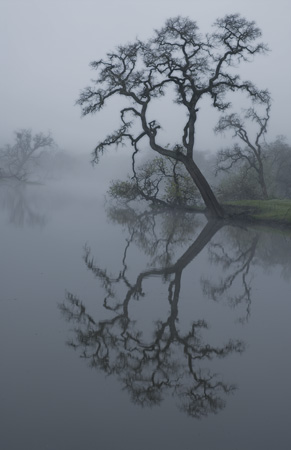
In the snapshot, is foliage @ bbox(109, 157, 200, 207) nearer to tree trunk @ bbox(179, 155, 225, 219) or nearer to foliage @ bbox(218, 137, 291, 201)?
foliage @ bbox(218, 137, 291, 201)

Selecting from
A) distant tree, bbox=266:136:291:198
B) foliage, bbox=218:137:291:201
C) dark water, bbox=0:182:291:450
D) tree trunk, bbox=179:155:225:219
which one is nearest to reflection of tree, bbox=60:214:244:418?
dark water, bbox=0:182:291:450

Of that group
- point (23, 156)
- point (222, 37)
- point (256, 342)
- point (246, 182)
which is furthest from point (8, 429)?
point (23, 156)

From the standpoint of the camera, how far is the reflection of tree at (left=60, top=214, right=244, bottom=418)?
426 cm

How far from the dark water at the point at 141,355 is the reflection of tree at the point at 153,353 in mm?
13

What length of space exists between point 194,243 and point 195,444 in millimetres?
11434

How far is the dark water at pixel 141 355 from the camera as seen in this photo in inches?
142

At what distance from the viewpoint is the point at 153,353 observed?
510 centimetres

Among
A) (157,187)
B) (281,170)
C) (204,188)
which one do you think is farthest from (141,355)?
(281,170)

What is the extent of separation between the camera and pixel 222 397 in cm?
424

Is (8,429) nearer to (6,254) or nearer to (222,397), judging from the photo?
(222,397)

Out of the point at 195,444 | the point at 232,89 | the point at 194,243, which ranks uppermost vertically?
the point at 232,89

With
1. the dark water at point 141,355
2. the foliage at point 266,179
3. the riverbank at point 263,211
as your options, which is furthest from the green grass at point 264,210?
the dark water at point 141,355

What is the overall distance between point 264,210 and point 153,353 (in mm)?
21936

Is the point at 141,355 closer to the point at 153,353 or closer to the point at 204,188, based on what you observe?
the point at 153,353
